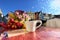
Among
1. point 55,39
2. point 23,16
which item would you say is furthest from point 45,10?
point 55,39

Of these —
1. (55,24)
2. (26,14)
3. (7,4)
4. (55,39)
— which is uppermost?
(7,4)

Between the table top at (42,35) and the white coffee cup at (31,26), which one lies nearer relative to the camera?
the table top at (42,35)

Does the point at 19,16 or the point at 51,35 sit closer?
the point at 51,35

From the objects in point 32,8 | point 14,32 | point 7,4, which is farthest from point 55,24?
point 7,4

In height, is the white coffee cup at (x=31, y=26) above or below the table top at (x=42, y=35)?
above

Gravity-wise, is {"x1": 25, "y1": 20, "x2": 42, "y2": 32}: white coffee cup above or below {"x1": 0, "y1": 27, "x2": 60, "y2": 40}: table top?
above

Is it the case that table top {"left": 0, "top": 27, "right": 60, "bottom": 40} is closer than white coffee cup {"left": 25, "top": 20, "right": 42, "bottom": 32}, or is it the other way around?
table top {"left": 0, "top": 27, "right": 60, "bottom": 40}

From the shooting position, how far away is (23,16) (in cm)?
139

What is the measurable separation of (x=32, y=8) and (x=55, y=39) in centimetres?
40

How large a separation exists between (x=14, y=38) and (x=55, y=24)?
1.40 ft

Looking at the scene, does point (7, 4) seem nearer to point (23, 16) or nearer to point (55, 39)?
point (23, 16)

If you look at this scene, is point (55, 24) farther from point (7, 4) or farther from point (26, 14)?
point (7, 4)

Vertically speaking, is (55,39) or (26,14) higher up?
(26,14)

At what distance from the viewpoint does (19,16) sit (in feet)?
A: 4.55
